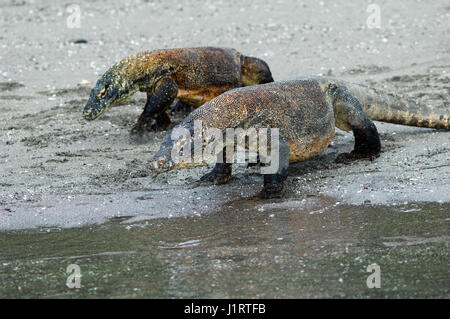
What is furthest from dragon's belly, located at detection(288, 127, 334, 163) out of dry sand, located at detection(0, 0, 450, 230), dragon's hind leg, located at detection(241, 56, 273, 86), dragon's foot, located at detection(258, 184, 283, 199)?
dragon's hind leg, located at detection(241, 56, 273, 86)

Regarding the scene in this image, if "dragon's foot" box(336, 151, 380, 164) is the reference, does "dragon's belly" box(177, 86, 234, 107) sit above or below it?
above

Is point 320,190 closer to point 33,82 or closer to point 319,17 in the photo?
point 33,82

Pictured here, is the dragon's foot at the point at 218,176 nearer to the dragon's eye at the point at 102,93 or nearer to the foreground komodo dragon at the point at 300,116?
the foreground komodo dragon at the point at 300,116

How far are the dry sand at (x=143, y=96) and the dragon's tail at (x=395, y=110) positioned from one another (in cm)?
18

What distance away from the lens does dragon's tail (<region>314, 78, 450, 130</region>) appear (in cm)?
778

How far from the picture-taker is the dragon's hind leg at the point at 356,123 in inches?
293

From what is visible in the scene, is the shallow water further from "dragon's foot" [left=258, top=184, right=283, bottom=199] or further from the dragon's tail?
the dragon's tail

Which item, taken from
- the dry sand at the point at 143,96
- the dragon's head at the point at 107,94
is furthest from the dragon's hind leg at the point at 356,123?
the dragon's head at the point at 107,94

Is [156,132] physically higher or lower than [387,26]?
lower

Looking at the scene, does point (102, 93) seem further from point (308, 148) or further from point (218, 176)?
point (308, 148)

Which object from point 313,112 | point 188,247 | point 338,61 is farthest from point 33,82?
point 188,247
